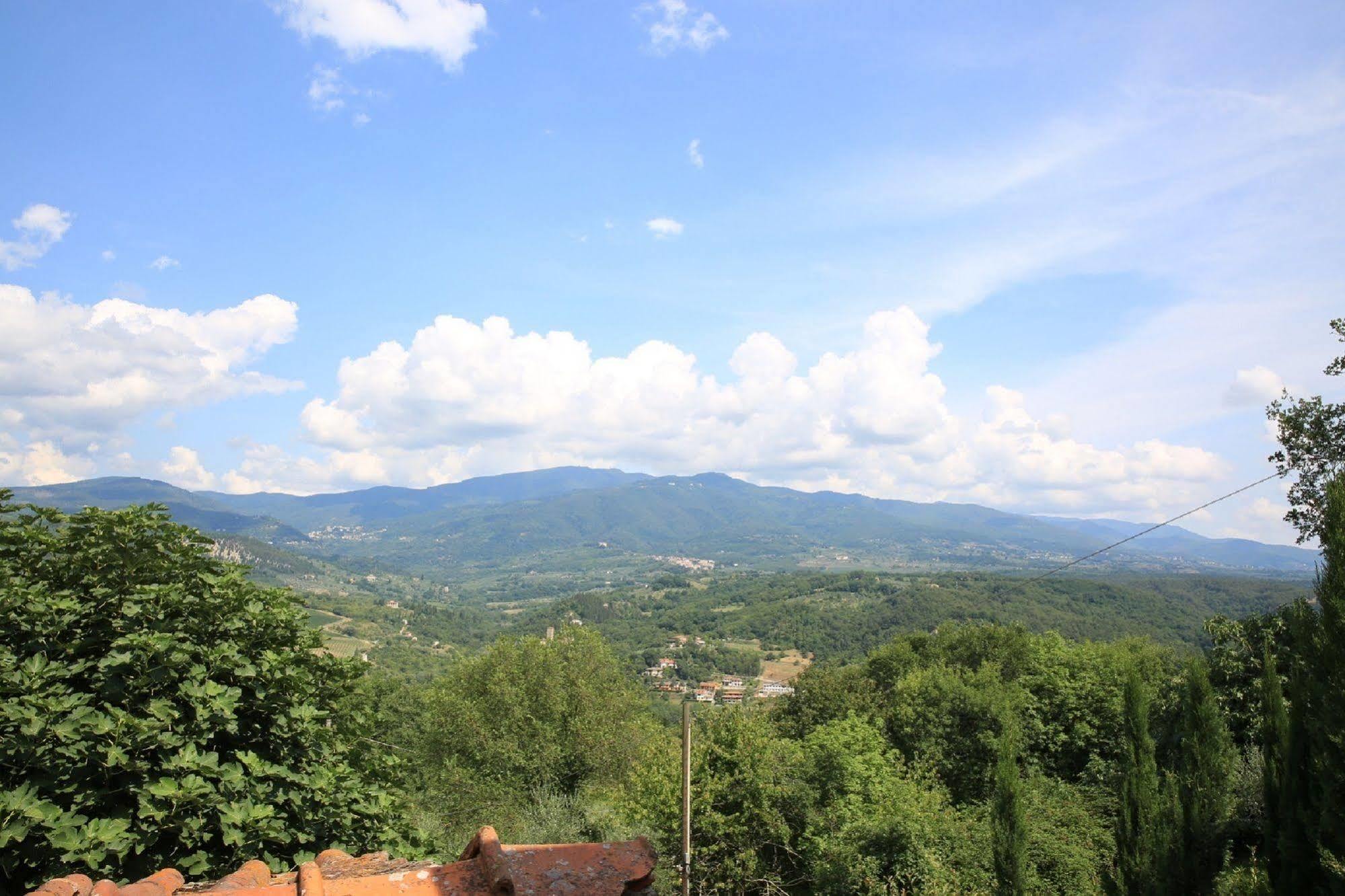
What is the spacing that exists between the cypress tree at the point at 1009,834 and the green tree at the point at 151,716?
39.0 feet

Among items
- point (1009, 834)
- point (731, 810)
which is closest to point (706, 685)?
point (731, 810)

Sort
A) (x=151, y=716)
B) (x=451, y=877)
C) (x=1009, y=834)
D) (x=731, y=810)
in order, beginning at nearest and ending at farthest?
(x=451, y=877), (x=151, y=716), (x=1009, y=834), (x=731, y=810)

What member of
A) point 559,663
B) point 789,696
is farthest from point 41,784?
point 789,696

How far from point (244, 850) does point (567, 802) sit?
17.0 meters

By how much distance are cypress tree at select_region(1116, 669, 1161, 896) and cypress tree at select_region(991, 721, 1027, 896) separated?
230cm

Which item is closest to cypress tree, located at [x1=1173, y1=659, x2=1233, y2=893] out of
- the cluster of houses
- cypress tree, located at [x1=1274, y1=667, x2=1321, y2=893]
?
cypress tree, located at [x1=1274, y1=667, x2=1321, y2=893]

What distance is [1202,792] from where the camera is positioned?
543 inches

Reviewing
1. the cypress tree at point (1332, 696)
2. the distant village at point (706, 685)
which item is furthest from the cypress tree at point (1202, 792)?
the distant village at point (706, 685)

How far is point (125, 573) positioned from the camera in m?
A: 6.68

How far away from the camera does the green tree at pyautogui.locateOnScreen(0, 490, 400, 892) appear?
545 cm

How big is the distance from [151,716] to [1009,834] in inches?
577

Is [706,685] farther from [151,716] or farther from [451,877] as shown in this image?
[451,877]

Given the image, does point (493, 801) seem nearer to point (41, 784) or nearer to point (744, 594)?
point (41, 784)

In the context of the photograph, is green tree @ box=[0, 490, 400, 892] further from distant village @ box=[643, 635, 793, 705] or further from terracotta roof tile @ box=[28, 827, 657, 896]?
distant village @ box=[643, 635, 793, 705]
